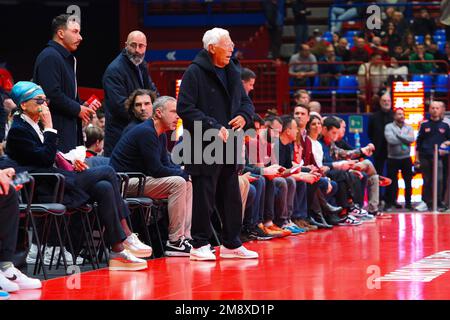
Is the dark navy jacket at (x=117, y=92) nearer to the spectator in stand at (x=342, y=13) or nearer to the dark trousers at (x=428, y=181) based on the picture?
the dark trousers at (x=428, y=181)

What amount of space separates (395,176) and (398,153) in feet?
1.31

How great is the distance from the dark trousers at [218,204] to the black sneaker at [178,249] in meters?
0.49

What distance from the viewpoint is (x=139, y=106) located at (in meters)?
9.09

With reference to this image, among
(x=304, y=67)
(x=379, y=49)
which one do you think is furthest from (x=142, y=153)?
(x=379, y=49)

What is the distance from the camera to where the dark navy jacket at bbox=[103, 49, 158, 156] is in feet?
30.4

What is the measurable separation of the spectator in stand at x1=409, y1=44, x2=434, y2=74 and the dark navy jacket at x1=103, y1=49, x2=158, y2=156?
10.9 meters

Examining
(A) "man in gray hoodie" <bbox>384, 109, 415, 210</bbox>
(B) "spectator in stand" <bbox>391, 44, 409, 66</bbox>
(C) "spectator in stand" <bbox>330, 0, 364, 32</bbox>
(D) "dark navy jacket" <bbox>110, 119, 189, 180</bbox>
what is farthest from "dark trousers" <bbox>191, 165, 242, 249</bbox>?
(C) "spectator in stand" <bbox>330, 0, 364, 32</bbox>

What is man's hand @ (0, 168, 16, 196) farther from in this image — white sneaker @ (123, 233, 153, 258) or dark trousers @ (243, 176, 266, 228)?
dark trousers @ (243, 176, 266, 228)

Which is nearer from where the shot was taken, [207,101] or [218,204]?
[207,101]

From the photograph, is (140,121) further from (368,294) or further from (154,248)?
(368,294)

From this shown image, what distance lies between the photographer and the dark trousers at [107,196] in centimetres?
746

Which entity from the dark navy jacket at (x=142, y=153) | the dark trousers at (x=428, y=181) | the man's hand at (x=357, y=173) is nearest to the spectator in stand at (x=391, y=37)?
the dark trousers at (x=428, y=181)

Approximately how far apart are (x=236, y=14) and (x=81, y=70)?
14.6ft

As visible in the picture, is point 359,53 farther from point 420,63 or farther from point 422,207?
point 422,207
